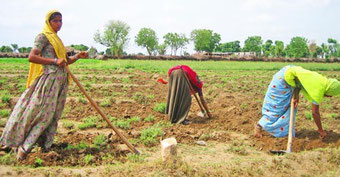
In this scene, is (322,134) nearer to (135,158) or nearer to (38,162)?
(135,158)

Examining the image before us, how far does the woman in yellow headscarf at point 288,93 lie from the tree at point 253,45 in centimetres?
8383

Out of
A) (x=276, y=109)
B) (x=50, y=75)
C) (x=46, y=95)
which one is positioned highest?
(x=50, y=75)

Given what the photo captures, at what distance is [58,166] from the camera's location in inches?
140

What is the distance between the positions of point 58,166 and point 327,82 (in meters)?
4.00

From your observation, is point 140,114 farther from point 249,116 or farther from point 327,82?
point 327,82

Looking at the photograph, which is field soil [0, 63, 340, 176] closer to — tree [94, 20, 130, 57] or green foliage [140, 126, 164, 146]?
green foliage [140, 126, 164, 146]

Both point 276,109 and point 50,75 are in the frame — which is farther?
point 276,109

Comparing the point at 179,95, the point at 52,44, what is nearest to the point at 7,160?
the point at 52,44

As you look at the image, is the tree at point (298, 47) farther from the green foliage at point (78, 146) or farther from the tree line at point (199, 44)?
the green foliage at point (78, 146)

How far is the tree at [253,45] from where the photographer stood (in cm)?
8544

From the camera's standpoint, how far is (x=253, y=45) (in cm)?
8562

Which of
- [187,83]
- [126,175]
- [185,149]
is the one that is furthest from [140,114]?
[126,175]

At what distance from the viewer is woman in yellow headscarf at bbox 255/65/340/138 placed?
14.6ft

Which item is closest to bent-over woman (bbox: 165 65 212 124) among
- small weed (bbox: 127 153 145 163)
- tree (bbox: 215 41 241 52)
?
small weed (bbox: 127 153 145 163)
